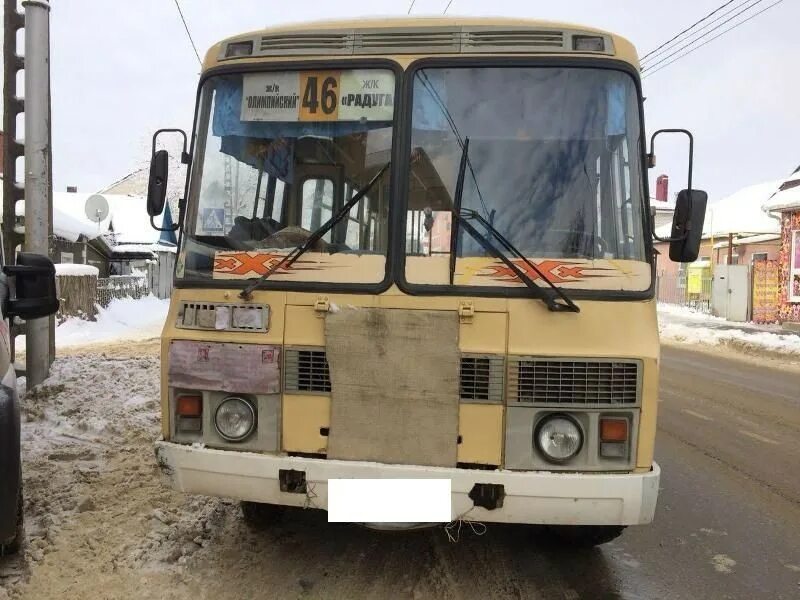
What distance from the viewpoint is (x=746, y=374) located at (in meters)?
12.1

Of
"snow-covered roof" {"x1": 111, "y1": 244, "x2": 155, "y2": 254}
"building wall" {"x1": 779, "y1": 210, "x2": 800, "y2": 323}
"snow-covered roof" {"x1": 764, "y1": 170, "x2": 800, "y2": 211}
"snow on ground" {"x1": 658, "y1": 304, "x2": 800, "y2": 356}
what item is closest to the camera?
"snow on ground" {"x1": 658, "y1": 304, "x2": 800, "y2": 356}

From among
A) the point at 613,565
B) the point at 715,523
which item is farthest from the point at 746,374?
the point at 613,565

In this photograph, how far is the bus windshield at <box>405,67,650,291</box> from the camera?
325 cm

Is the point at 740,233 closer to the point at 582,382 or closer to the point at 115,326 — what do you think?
the point at 115,326

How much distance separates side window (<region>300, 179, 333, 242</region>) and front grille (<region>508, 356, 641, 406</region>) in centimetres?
124

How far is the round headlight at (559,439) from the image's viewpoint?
10.1 ft

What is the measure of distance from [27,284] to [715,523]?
4.54 m

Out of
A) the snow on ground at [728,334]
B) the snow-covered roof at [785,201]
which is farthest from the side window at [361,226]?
the snow-covered roof at [785,201]

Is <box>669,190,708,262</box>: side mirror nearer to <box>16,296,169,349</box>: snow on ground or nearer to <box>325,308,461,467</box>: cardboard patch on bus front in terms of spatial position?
<box>325,308,461,467</box>: cardboard patch on bus front

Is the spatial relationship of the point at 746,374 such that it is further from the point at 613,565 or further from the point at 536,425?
the point at 536,425

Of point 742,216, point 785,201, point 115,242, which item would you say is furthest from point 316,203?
point 115,242

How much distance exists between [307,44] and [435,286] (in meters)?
1.43

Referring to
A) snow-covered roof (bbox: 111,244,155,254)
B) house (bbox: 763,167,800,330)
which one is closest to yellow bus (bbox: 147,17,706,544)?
house (bbox: 763,167,800,330)

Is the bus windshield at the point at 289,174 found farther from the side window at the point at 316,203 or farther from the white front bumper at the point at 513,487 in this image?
the white front bumper at the point at 513,487
